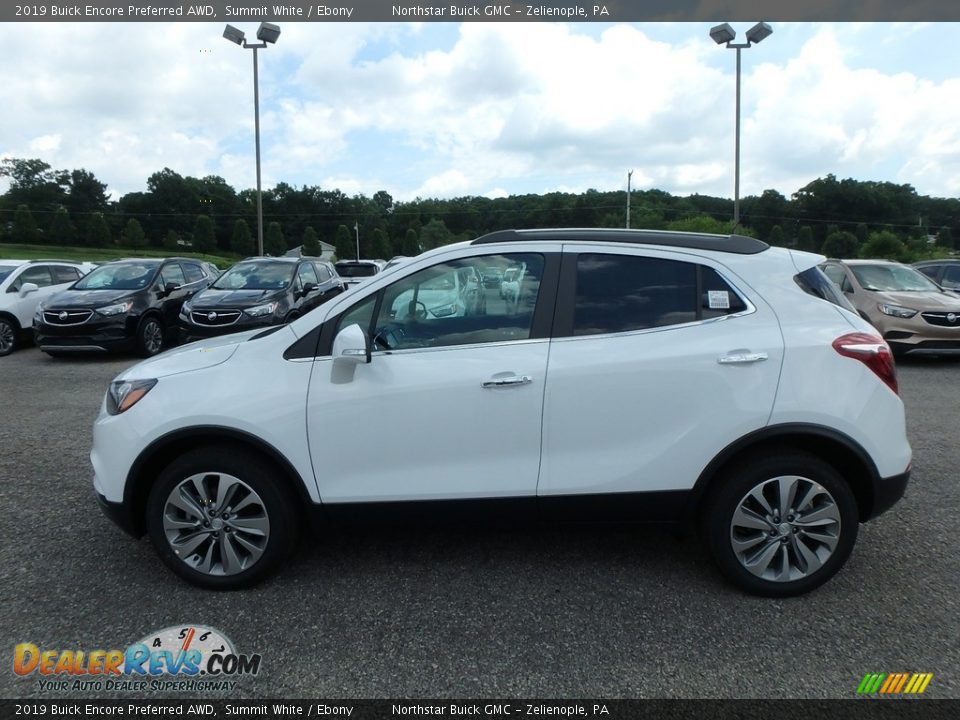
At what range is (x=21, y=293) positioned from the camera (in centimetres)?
1276

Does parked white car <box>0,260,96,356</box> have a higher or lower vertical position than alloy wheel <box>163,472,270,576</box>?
higher

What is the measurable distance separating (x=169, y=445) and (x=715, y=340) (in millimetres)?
2749

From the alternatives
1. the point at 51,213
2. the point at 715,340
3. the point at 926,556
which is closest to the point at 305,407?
the point at 715,340

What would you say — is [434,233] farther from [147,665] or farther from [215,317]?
[147,665]

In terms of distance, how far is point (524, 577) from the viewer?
3.69 metres

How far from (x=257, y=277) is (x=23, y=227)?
69.9 m

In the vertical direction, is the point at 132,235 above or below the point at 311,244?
above

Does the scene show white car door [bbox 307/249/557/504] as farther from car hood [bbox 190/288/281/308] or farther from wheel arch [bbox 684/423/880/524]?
car hood [bbox 190/288/281/308]

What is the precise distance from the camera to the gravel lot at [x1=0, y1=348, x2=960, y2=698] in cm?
282

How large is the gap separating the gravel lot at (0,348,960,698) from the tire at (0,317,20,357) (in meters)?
9.40

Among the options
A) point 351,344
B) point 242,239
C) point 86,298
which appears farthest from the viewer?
point 242,239

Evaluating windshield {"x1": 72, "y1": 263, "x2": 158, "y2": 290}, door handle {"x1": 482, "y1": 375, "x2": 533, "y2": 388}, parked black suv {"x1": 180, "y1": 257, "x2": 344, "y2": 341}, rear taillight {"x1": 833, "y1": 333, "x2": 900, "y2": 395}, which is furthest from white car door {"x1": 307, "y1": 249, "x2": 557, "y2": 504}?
windshield {"x1": 72, "y1": 263, "x2": 158, "y2": 290}

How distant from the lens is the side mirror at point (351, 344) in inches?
128

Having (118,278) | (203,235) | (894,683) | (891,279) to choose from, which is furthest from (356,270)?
(203,235)
